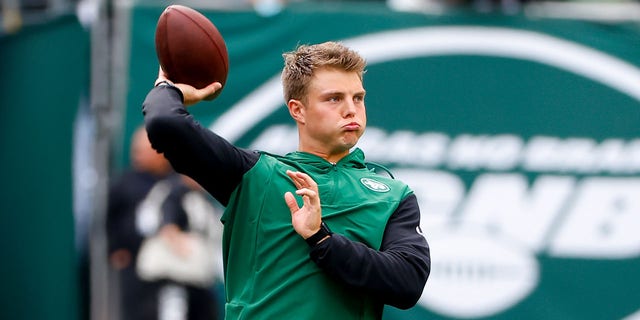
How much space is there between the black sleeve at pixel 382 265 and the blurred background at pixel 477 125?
368 cm

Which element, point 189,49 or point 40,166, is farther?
point 40,166

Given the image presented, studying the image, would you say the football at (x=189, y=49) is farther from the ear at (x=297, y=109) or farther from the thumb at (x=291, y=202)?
the thumb at (x=291, y=202)

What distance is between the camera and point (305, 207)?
3.54 m

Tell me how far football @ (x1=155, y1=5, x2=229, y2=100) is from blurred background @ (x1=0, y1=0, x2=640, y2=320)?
3490mm

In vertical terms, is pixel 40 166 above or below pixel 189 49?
below

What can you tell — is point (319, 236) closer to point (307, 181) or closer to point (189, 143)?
point (307, 181)

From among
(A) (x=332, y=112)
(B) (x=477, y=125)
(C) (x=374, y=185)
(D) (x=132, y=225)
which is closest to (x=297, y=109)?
(A) (x=332, y=112)

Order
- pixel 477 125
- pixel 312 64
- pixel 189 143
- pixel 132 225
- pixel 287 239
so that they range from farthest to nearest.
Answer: pixel 132 225
pixel 477 125
pixel 312 64
pixel 287 239
pixel 189 143

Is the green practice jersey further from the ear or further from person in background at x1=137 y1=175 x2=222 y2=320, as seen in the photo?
person in background at x1=137 y1=175 x2=222 y2=320

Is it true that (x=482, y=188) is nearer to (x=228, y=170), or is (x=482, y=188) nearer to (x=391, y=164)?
(x=391, y=164)

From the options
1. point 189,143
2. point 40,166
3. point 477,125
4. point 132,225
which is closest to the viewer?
point 189,143

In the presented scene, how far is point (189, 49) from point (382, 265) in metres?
0.98

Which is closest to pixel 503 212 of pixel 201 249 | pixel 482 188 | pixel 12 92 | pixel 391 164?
pixel 482 188

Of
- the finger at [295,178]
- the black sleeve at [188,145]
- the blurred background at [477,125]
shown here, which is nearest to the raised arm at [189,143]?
the black sleeve at [188,145]
